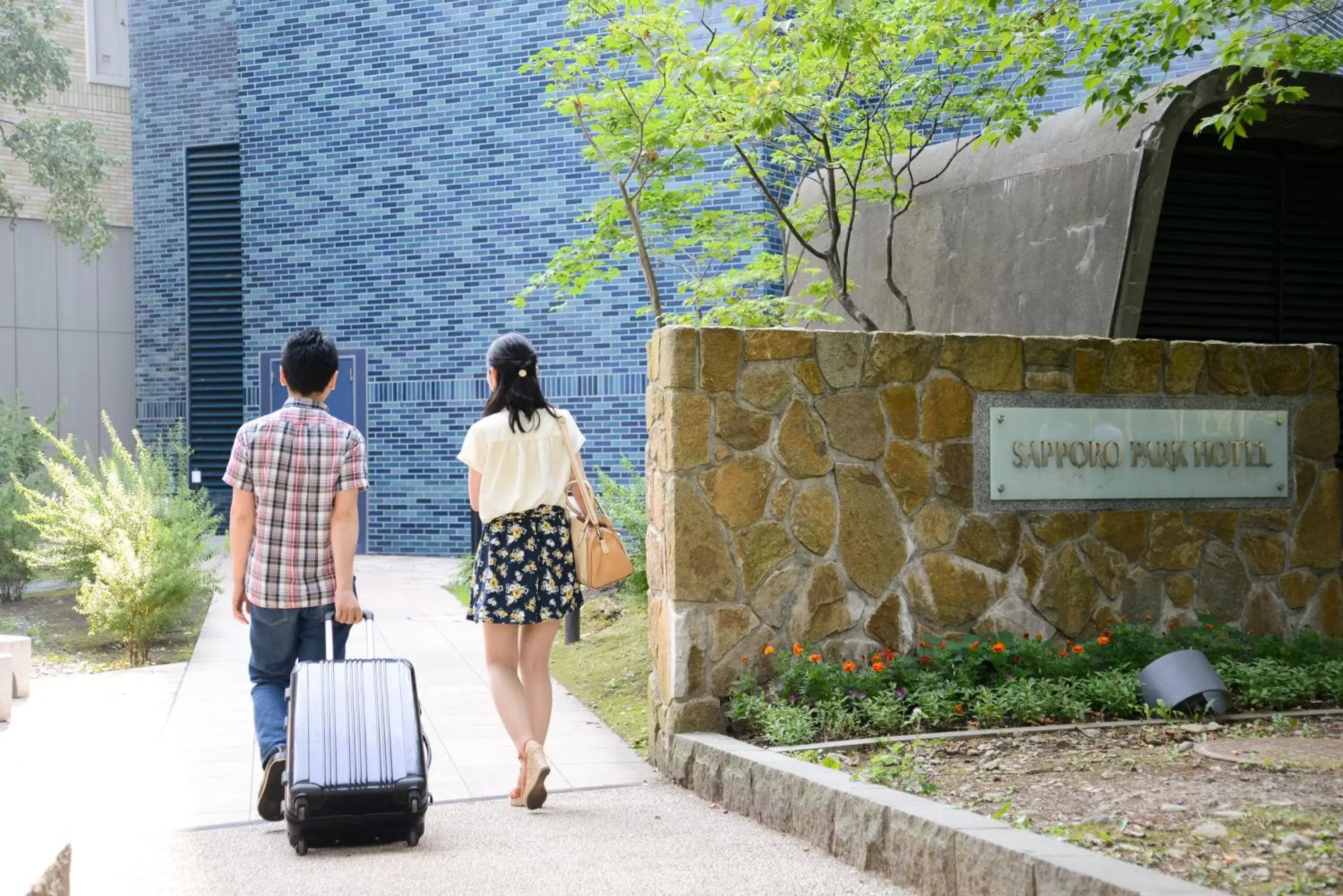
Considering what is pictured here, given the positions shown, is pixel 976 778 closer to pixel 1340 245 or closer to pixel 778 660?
pixel 778 660

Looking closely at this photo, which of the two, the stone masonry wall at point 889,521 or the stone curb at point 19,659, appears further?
the stone curb at point 19,659

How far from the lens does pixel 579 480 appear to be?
554cm

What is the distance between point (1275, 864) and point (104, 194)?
1961cm

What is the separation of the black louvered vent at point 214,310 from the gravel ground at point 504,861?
14.0m

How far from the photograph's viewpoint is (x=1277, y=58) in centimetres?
628

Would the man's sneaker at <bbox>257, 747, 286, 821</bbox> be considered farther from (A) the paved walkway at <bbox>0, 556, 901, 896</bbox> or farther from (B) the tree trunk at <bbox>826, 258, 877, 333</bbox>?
(B) the tree trunk at <bbox>826, 258, 877, 333</bbox>

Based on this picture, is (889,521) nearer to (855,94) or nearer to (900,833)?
(900,833)

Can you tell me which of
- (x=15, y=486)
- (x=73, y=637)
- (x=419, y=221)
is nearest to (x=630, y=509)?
(x=73, y=637)

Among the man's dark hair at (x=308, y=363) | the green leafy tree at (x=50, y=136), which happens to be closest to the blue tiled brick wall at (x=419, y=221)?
the green leafy tree at (x=50, y=136)

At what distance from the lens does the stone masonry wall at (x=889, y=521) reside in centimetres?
622

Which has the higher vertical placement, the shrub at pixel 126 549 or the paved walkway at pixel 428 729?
the shrub at pixel 126 549

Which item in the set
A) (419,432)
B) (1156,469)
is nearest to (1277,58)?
(1156,469)

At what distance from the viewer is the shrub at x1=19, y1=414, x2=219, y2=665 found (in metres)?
9.74

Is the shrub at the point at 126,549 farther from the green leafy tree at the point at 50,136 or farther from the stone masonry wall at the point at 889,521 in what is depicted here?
the green leafy tree at the point at 50,136
